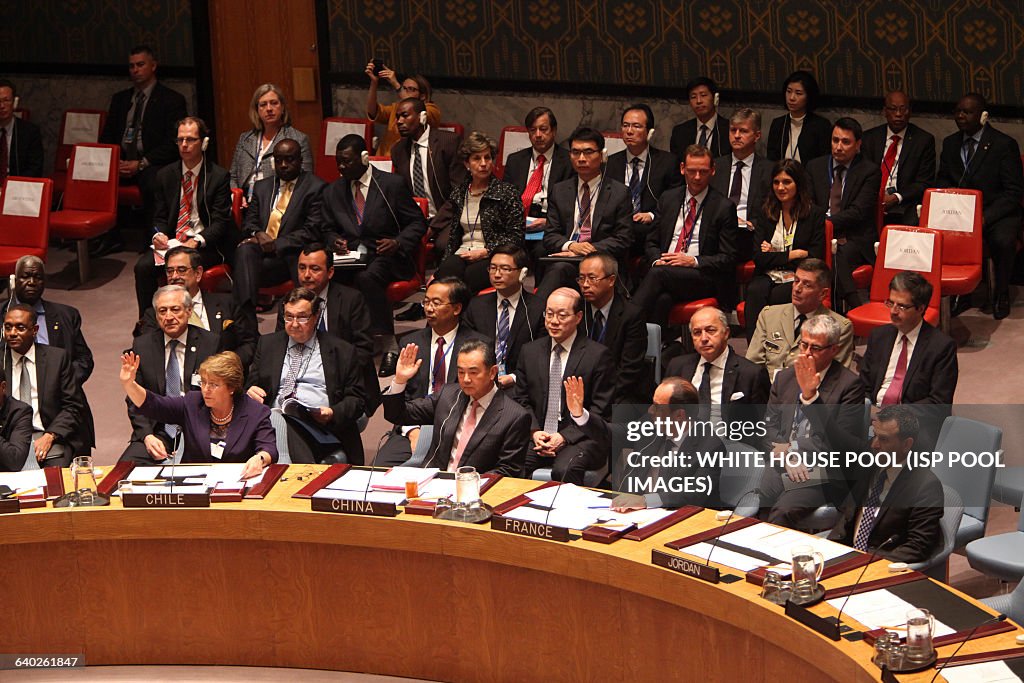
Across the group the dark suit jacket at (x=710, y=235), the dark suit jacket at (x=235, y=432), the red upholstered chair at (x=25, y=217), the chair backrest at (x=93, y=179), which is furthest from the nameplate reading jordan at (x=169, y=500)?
the chair backrest at (x=93, y=179)

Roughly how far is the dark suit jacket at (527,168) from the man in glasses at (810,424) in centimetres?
239

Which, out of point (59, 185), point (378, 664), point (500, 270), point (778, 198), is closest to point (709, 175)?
point (778, 198)

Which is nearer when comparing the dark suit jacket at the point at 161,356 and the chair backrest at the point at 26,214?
the dark suit jacket at the point at 161,356

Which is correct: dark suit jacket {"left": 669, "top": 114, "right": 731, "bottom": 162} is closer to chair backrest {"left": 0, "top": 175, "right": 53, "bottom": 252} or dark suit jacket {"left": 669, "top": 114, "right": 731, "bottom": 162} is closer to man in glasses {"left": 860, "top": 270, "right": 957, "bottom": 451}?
man in glasses {"left": 860, "top": 270, "right": 957, "bottom": 451}

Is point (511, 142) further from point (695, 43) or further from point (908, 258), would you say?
point (908, 258)

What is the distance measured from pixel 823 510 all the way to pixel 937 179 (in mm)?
3388

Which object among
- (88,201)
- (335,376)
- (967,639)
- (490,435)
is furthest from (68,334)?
(967,639)

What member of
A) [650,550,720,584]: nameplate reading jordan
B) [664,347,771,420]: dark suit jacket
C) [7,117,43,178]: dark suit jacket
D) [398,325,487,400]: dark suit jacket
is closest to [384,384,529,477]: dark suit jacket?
[398,325,487,400]: dark suit jacket

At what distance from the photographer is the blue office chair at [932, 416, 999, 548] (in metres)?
5.11

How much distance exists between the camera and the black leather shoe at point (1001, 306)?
7.87 meters

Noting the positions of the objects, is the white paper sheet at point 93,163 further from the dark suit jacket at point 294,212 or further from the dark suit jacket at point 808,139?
the dark suit jacket at point 808,139

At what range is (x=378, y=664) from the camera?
5.07 meters

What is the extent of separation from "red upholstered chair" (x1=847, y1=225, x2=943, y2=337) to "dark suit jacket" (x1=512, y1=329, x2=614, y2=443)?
1482 mm

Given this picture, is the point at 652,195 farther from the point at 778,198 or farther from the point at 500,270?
the point at 500,270
